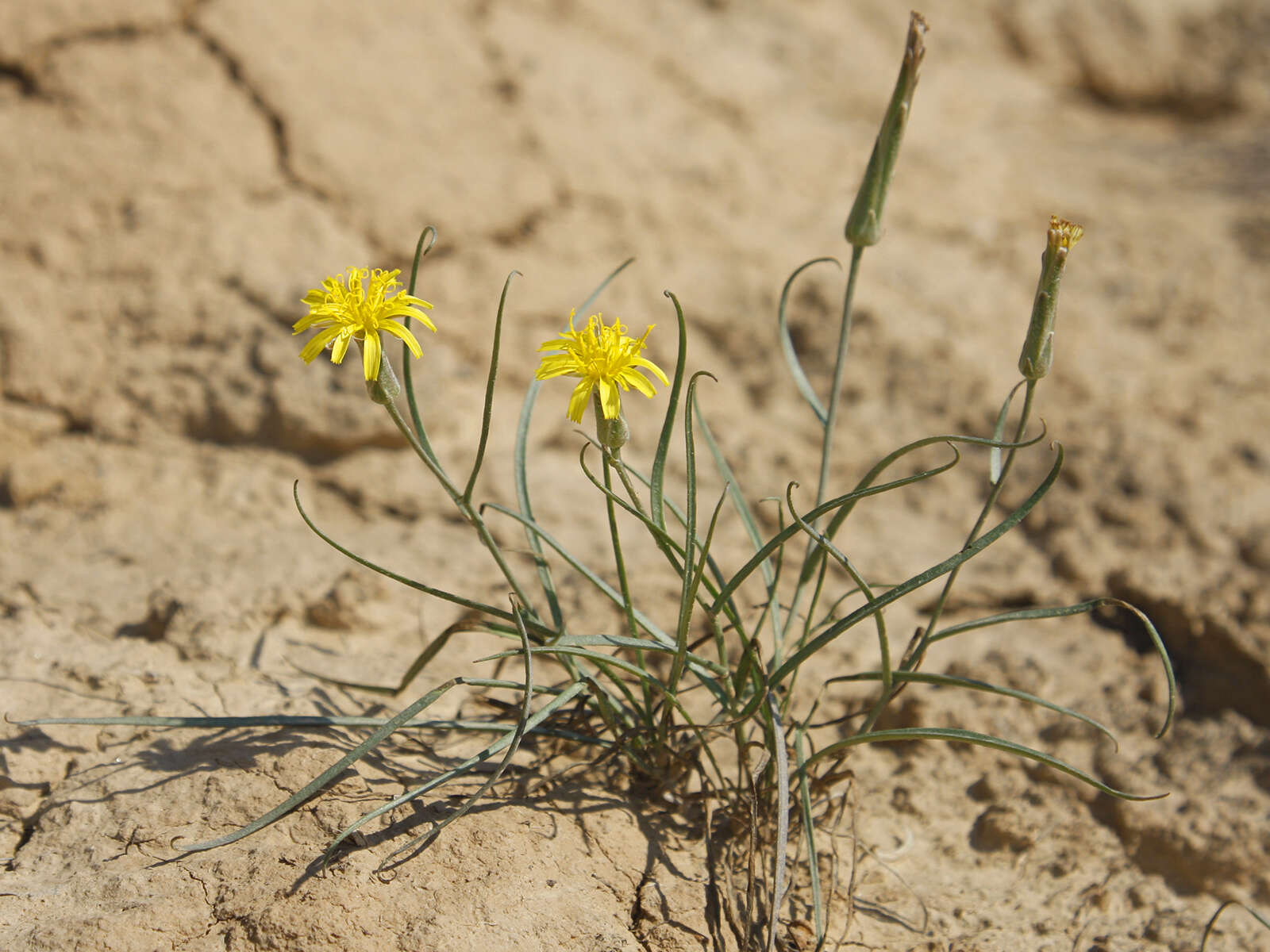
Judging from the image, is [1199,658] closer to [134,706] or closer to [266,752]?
[266,752]

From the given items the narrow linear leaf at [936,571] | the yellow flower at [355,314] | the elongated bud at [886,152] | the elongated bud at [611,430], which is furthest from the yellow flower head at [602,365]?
the elongated bud at [886,152]

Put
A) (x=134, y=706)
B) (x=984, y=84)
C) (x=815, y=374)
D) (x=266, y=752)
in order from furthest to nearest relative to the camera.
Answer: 1. (x=984, y=84)
2. (x=815, y=374)
3. (x=134, y=706)
4. (x=266, y=752)

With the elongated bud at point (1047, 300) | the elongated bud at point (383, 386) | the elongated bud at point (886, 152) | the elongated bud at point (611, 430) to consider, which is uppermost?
the elongated bud at point (886, 152)

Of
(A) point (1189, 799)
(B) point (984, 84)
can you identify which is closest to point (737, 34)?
(B) point (984, 84)

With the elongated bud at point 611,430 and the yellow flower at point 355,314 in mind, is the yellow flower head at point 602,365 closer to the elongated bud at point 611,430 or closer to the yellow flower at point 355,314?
the elongated bud at point 611,430

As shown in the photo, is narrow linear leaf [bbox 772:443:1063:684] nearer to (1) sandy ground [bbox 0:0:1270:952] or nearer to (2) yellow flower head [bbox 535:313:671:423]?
(2) yellow flower head [bbox 535:313:671:423]
